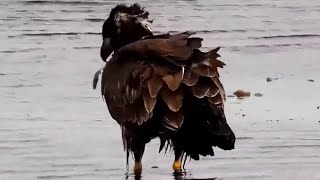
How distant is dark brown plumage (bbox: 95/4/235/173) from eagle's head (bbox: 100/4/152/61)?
1.81ft

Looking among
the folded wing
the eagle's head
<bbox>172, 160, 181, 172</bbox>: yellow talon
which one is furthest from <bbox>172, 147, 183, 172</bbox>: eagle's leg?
the eagle's head

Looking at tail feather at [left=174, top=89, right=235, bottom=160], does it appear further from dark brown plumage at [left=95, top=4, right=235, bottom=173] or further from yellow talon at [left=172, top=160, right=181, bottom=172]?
yellow talon at [left=172, top=160, right=181, bottom=172]

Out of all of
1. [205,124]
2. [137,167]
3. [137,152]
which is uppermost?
[205,124]

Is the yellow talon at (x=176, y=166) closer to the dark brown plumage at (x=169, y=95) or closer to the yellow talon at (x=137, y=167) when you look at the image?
the dark brown plumage at (x=169, y=95)

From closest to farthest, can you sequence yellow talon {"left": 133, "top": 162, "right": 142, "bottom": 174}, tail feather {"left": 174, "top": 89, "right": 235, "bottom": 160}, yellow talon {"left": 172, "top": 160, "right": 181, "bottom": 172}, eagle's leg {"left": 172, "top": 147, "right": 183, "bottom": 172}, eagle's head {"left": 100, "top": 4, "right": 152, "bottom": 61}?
1. tail feather {"left": 174, "top": 89, "right": 235, "bottom": 160}
2. eagle's leg {"left": 172, "top": 147, "right": 183, "bottom": 172}
3. yellow talon {"left": 172, "top": 160, "right": 181, "bottom": 172}
4. yellow talon {"left": 133, "top": 162, "right": 142, "bottom": 174}
5. eagle's head {"left": 100, "top": 4, "right": 152, "bottom": 61}

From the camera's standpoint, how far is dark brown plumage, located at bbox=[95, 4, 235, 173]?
8.80 meters

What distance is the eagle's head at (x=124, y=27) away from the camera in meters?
10.3

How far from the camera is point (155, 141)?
35.5 feet

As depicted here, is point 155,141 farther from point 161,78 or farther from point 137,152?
point 161,78

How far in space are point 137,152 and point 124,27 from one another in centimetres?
128

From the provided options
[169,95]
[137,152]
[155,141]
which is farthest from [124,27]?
[169,95]

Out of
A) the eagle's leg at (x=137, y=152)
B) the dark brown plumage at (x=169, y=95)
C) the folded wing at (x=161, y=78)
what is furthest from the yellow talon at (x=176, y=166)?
the folded wing at (x=161, y=78)

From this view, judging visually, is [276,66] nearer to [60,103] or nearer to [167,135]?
[60,103]

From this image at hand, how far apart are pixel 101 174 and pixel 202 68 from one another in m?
1.25
